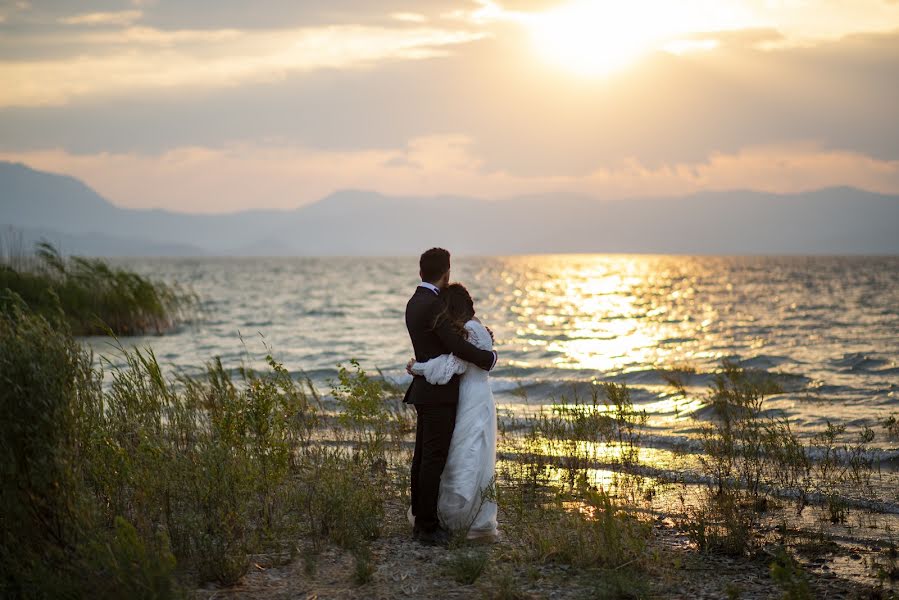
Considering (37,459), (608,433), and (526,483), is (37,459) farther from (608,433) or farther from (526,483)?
(608,433)

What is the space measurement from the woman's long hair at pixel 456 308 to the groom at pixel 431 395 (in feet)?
0.13

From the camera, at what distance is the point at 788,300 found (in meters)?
53.2

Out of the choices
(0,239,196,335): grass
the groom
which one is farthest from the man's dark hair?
(0,239,196,335): grass

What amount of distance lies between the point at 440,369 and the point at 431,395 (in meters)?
0.28

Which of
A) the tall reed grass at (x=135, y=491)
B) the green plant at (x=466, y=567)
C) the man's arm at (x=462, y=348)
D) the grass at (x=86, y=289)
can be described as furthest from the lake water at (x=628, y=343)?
the green plant at (x=466, y=567)

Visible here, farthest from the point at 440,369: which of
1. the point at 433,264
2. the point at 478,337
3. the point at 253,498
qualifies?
the point at 253,498

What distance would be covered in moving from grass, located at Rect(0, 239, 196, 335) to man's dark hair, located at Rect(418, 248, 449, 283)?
21.8 metres

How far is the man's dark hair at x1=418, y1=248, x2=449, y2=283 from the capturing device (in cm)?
699

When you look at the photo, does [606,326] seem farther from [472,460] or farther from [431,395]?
[431,395]

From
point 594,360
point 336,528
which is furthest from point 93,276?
point 336,528

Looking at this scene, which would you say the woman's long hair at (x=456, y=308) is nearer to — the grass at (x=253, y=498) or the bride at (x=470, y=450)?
the bride at (x=470, y=450)

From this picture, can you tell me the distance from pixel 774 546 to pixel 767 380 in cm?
1284

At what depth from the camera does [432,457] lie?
7137 millimetres

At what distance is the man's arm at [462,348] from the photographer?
22.5 feet
